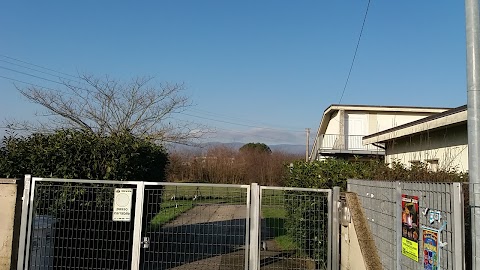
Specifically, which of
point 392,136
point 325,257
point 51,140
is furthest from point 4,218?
point 392,136

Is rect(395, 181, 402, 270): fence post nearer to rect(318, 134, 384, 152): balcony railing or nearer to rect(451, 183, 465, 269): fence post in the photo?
rect(451, 183, 465, 269): fence post

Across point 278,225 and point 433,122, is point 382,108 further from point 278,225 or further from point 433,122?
point 278,225

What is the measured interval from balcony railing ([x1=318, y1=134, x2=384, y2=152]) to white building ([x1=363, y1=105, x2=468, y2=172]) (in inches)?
580

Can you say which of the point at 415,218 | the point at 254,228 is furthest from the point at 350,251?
the point at 415,218

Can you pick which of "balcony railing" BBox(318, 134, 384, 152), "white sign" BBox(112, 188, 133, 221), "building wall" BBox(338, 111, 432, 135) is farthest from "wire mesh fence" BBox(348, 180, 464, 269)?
"building wall" BBox(338, 111, 432, 135)

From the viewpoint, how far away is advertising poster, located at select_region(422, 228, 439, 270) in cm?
312

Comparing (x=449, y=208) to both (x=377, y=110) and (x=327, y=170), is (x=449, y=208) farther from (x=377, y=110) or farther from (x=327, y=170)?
(x=377, y=110)

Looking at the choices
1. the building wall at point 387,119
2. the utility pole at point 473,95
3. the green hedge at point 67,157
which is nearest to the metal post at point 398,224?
the utility pole at point 473,95

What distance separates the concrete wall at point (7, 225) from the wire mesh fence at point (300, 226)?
3737 mm

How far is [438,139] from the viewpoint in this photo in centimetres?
1013

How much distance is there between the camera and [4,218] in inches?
241

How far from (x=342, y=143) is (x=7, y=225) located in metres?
24.2

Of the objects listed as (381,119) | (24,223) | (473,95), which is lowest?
(24,223)

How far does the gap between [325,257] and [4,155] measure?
566cm
